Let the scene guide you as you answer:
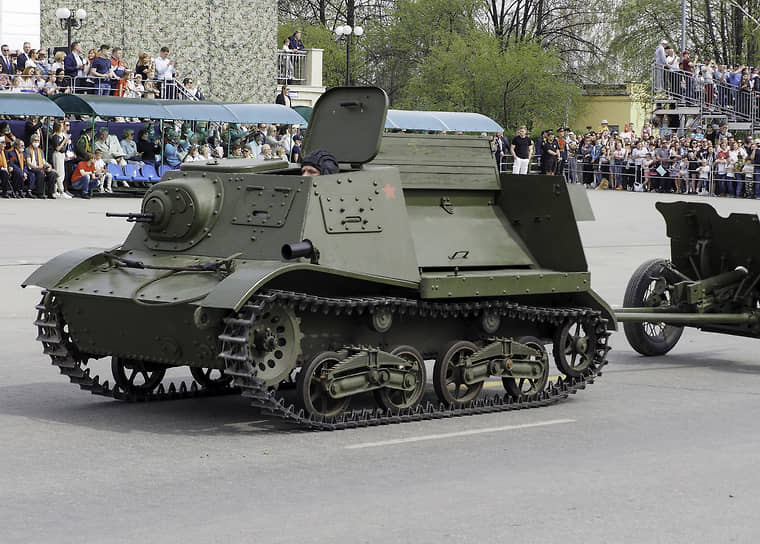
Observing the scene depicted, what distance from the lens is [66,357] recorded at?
1056 cm

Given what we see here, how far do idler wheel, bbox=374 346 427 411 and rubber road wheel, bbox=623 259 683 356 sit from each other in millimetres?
4188

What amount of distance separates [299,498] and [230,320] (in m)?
1.86

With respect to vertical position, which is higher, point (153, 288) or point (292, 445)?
point (153, 288)

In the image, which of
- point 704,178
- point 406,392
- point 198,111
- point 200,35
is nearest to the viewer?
point 406,392

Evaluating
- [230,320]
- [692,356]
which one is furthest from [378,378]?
[692,356]

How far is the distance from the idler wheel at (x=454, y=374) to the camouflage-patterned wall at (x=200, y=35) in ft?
130

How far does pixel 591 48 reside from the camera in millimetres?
70250

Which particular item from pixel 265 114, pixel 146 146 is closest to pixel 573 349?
pixel 146 146

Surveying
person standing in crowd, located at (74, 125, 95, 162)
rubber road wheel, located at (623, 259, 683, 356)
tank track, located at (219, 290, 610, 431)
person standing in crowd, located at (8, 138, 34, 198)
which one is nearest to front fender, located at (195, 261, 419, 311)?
tank track, located at (219, 290, 610, 431)

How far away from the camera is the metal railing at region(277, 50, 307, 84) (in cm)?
5428

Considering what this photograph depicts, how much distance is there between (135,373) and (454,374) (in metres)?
2.58

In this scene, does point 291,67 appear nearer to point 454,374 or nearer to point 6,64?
point 6,64

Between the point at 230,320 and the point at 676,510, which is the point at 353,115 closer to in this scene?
the point at 230,320

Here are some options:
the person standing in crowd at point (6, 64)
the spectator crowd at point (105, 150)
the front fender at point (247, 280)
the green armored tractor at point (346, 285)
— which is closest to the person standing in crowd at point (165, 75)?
the spectator crowd at point (105, 150)
